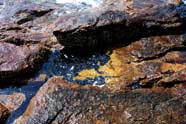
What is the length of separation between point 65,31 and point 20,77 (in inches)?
62.0

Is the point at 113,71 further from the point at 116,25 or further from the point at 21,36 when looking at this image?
the point at 21,36

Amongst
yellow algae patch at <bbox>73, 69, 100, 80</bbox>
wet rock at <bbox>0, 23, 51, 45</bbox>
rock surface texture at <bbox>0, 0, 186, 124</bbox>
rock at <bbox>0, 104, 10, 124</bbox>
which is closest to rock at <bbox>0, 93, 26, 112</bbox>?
rock surface texture at <bbox>0, 0, 186, 124</bbox>

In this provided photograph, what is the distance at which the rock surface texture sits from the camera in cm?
688

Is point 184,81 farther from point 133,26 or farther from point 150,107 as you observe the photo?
point 133,26

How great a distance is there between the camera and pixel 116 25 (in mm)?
9352

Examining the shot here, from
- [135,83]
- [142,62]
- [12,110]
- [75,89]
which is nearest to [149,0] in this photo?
[142,62]

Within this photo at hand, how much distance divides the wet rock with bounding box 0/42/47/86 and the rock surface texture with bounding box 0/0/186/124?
24mm

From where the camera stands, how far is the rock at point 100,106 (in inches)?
263

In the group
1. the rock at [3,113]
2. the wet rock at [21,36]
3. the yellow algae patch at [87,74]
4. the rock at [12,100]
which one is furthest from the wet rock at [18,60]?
the rock at [3,113]

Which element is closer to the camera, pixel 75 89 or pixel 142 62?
pixel 75 89

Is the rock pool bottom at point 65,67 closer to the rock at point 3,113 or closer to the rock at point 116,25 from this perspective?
the rock at point 116,25

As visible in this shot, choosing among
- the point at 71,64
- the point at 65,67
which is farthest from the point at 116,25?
the point at 65,67

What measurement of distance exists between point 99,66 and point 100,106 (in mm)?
2102

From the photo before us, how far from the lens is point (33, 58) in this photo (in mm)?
9195
